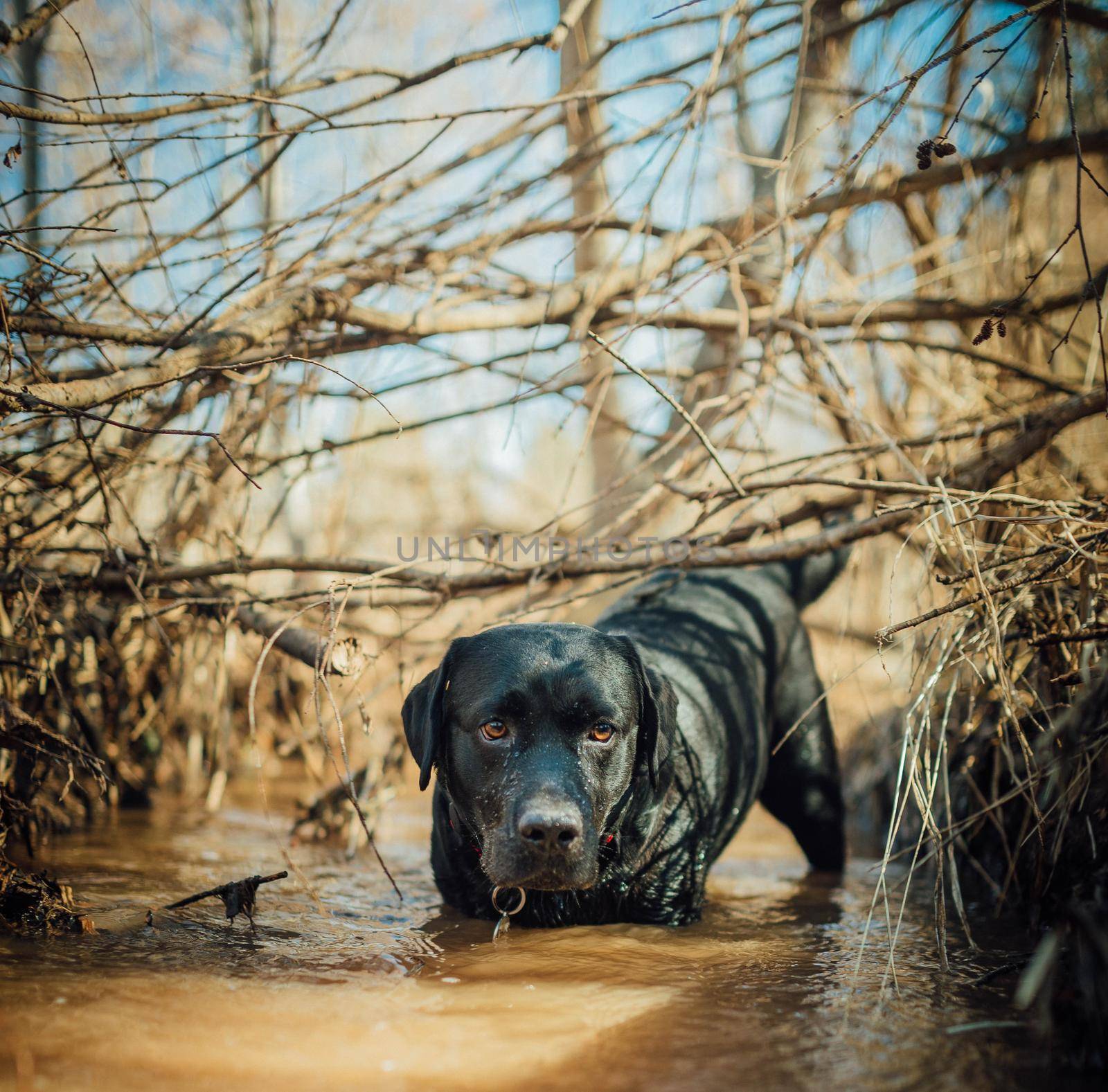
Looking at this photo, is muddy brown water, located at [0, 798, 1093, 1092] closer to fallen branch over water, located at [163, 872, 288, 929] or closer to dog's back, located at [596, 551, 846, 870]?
fallen branch over water, located at [163, 872, 288, 929]

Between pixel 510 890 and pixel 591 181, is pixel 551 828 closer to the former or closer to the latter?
pixel 510 890

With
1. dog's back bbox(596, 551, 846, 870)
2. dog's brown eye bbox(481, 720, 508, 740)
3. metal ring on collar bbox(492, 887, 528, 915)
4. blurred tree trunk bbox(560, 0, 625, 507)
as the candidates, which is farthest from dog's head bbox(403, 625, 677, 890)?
blurred tree trunk bbox(560, 0, 625, 507)

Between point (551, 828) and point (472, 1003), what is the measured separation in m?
0.46

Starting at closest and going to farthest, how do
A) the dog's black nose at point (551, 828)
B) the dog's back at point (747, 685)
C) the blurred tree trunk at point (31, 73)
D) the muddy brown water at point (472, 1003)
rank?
the muddy brown water at point (472, 1003) → the dog's black nose at point (551, 828) → the dog's back at point (747, 685) → the blurred tree trunk at point (31, 73)

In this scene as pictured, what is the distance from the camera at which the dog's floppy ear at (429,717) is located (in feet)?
9.36

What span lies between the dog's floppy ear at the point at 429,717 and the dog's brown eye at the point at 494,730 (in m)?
0.21

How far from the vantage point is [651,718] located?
2979mm

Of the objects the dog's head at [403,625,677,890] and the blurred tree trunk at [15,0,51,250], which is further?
the blurred tree trunk at [15,0,51,250]

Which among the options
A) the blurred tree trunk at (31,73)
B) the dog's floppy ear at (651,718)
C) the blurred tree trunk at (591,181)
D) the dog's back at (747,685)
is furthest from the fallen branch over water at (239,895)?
the blurred tree trunk at (31,73)

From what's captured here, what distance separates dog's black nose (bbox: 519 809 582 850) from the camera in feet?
7.72

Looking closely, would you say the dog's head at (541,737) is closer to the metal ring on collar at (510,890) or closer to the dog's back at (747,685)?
the metal ring on collar at (510,890)

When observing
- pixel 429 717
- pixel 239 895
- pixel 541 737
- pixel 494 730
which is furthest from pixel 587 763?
pixel 239 895

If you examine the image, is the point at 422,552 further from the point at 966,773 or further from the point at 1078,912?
the point at 1078,912

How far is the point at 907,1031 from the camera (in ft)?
6.23
